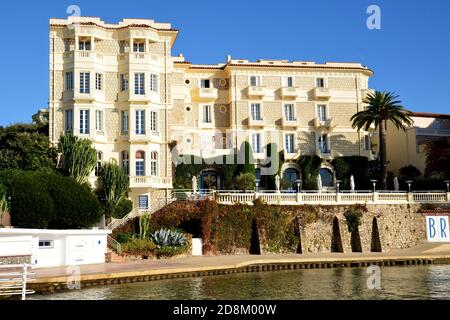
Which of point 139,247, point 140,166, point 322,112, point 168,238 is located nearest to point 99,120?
point 140,166

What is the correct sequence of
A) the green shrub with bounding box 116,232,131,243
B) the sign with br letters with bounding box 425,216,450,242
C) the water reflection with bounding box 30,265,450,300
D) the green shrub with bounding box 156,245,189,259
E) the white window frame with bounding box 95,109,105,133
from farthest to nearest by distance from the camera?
1. the white window frame with bounding box 95,109,105,133
2. the sign with br letters with bounding box 425,216,450,242
3. the green shrub with bounding box 116,232,131,243
4. the green shrub with bounding box 156,245,189,259
5. the water reflection with bounding box 30,265,450,300

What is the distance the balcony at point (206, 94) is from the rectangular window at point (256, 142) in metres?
5.39

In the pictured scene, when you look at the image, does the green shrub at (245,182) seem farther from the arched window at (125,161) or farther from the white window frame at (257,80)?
the white window frame at (257,80)

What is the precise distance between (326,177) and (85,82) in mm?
23995

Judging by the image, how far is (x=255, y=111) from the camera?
5125 centimetres

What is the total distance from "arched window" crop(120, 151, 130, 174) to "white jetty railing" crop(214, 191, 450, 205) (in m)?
7.82

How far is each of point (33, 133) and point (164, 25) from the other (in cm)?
1414

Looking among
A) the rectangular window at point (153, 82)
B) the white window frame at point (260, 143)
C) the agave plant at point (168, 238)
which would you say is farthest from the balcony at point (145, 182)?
the white window frame at point (260, 143)

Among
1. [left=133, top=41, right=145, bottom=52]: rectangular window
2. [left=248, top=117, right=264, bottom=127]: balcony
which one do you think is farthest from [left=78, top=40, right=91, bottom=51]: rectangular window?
[left=248, top=117, right=264, bottom=127]: balcony

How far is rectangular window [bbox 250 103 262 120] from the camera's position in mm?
51125

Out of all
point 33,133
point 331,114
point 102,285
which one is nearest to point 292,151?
point 331,114

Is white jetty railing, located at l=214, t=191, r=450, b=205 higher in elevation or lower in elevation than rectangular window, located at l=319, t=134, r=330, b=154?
lower

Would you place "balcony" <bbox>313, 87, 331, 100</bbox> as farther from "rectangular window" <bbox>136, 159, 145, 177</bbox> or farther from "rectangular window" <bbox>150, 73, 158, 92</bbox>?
"rectangular window" <bbox>136, 159, 145, 177</bbox>

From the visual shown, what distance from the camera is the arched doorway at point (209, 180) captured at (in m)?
48.6
